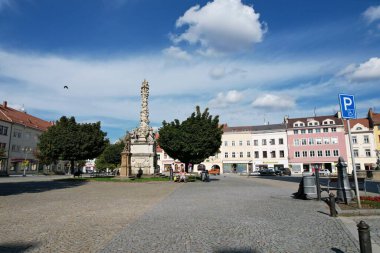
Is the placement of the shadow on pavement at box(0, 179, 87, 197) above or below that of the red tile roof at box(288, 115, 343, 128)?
below

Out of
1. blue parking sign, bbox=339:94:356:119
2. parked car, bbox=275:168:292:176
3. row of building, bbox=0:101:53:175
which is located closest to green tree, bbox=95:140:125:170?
row of building, bbox=0:101:53:175

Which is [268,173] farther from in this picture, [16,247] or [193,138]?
[16,247]

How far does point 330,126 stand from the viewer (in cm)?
6388

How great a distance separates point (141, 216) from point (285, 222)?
179 inches

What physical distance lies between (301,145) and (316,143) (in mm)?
3253

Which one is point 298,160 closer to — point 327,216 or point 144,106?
point 144,106

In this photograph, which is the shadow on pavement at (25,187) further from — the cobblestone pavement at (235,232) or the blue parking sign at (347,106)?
the blue parking sign at (347,106)

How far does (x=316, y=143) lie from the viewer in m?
64.6

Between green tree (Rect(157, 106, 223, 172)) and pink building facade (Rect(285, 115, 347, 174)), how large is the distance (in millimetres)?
38268

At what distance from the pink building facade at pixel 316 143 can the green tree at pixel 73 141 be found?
4500 centimetres

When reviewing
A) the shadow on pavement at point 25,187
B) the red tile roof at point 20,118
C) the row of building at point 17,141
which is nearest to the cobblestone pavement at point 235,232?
the shadow on pavement at point 25,187

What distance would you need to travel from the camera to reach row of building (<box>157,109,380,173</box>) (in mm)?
61312

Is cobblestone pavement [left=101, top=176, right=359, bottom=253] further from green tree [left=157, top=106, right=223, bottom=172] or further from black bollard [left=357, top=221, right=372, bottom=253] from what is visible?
green tree [left=157, top=106, right=223, bottom=172]

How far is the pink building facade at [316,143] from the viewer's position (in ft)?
206
